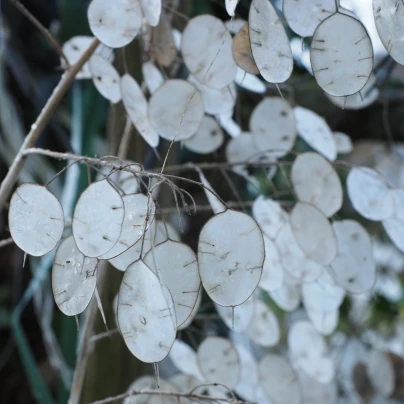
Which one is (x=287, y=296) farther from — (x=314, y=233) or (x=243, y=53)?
(x=243, y=53)

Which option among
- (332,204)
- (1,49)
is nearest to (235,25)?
(332,204)

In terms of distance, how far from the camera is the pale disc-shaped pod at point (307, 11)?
428 millimetres

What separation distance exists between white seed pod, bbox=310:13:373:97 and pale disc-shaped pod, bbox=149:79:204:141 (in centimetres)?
11

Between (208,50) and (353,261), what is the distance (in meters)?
0.22

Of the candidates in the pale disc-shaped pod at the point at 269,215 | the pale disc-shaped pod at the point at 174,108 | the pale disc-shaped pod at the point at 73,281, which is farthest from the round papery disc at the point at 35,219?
the pale disc-shaped pod at the point at 269,215

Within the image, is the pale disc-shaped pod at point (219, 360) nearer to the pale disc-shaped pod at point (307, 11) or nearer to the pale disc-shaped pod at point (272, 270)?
the pale disc-shaped pod at point (272, 270)

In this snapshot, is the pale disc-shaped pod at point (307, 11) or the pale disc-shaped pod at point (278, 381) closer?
the pale disc-shaped pod at point (307, 11)

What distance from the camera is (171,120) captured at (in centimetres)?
47

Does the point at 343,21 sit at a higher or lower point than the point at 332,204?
higher

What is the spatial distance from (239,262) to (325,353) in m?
0.34

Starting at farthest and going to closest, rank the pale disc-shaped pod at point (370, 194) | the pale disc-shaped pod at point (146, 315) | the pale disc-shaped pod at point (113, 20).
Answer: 1. the pale disc-shaped pod at point (370, 194)
2. the pale disc-shaped pod at point (113, 20)
3. the pale disc-shaped pod at point (146, 315)

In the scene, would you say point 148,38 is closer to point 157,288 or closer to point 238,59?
point 238,59

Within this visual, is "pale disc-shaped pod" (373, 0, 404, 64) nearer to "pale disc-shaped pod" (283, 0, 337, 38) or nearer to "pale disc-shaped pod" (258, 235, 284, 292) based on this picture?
"pale disc-shaped pod" (283, 0, 337, 38)

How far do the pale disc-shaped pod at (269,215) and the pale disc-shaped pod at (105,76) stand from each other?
0.16m
